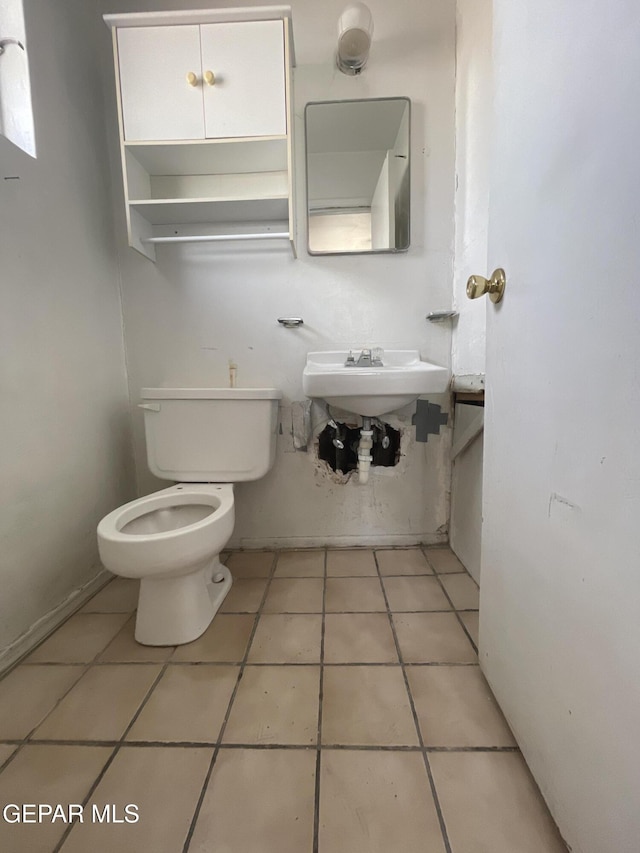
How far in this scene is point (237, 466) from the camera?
128 cm

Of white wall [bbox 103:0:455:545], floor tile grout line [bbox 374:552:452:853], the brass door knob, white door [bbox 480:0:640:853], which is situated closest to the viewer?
white door [bbox 480:0:640:853]

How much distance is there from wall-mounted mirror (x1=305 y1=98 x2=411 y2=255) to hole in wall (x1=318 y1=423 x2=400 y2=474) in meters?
0.71

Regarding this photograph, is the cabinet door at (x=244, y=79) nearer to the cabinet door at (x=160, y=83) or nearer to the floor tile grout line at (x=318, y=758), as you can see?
the cabinet door at (x=160, y=83)

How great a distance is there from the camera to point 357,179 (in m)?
1.38

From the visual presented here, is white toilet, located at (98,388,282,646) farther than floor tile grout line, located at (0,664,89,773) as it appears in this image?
Yes

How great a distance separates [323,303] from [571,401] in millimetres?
1080

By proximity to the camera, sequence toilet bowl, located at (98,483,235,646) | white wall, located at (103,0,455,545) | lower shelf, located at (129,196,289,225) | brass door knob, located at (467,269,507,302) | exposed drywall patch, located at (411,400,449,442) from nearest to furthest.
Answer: brass door knob, located at (467,269,507,302) < toilet bowl, located at (98,483,235,646) < lower shelf, located at (129,196,289,225) < white wall, located at (103,0,455,545) < exposed drywall patch, located at (411,400,449,442)

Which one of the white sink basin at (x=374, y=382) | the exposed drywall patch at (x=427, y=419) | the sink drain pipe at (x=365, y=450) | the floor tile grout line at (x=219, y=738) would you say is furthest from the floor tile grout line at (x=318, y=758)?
the exposed drywall patch at (x=427, y=419)

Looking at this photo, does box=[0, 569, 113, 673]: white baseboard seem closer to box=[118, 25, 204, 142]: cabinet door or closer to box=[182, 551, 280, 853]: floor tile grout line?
box=[182, 551, 280, 853]: floor tile grout line

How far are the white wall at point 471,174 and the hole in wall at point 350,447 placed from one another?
0.36m

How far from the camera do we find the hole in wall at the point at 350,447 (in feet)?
4.85

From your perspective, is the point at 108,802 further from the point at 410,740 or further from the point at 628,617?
the point at 628,617

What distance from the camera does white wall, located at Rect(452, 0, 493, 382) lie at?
109 cm

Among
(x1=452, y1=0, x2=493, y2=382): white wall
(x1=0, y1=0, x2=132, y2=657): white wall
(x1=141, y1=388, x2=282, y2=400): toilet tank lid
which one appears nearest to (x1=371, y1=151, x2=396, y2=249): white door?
(x1=452, y1=0, x2=493, y2=382): white wall
